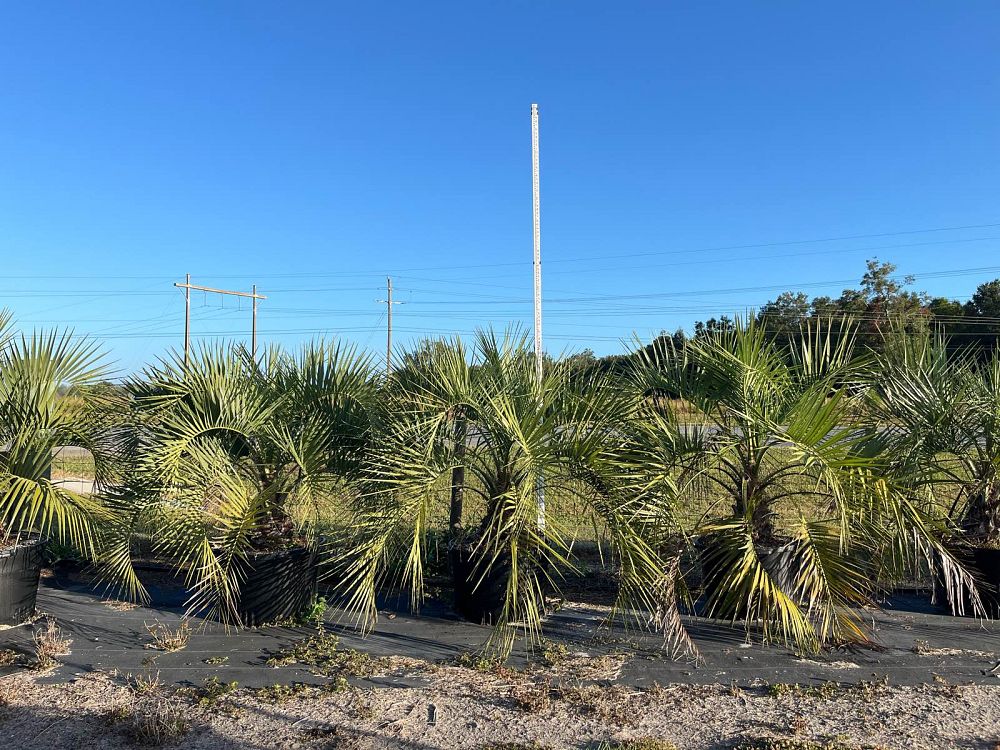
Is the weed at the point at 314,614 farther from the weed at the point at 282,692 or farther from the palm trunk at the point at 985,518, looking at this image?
the palm trunk at the point at 985,518

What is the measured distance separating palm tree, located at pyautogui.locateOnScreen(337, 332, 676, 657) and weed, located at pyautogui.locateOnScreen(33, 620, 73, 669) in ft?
5.73

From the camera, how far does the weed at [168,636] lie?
13.1 ft

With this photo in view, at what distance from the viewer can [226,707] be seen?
10.6ft

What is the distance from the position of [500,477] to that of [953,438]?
3.15 meters

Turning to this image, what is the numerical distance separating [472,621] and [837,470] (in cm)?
261

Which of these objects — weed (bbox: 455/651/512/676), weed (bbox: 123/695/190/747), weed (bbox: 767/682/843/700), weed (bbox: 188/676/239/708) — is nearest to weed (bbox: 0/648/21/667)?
weed (bbox: 123/695/190/747)

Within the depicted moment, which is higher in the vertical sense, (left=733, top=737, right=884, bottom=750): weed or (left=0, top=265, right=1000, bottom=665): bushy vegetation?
(left=0, top=265, right=1000, bottom=665): bushy vegetation

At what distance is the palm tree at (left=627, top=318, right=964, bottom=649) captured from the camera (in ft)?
11.7

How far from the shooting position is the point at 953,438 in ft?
14.5

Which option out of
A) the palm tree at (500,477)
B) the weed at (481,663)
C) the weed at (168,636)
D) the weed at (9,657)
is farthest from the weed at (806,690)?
the weed at (9,657)

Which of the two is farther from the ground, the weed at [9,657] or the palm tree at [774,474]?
the palm tree at [774,474]

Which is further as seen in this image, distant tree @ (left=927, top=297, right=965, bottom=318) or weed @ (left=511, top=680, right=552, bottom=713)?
distant tree @ (left=927, top=297, right=965, bottom=318)

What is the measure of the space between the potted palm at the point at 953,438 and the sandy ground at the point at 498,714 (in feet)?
4.43

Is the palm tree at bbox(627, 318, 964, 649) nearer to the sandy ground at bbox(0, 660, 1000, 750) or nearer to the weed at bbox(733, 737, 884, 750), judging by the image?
the sandy ground at bbox(0, 660, 1000, 750)
